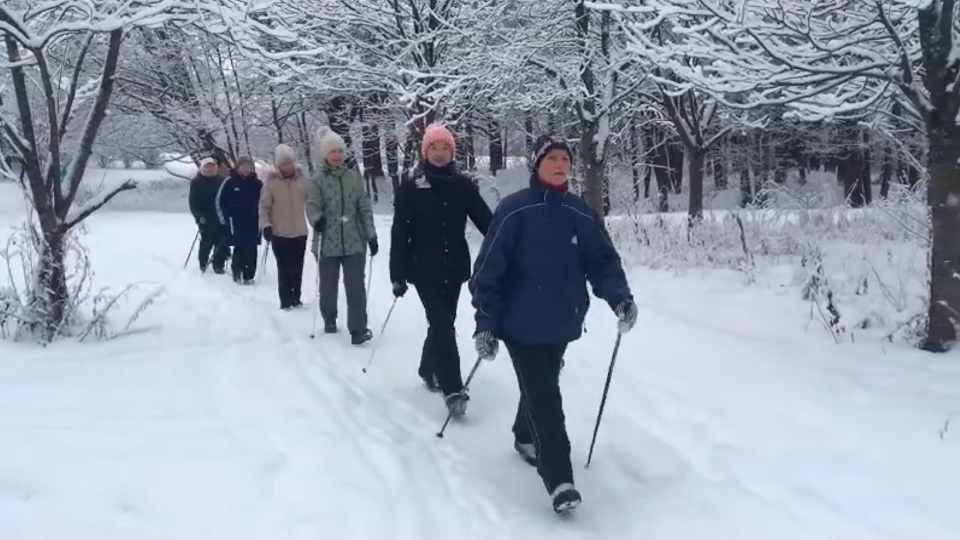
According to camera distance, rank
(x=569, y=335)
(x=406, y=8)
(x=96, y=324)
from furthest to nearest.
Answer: (x=406, y=8), (x=96, y=324), (x=569, y=335)

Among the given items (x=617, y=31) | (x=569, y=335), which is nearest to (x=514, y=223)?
(x=569, y=335)

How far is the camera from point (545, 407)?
4.52 meters

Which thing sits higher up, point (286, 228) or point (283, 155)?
point (283, 155)

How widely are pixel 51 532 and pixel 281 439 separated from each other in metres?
1.64

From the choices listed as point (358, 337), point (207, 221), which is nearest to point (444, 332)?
point (358, 337)

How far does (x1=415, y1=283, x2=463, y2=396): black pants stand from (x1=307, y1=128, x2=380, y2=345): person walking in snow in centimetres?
219

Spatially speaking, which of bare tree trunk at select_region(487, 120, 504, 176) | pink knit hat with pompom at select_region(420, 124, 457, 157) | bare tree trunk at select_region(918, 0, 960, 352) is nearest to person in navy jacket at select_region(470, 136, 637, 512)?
pink knit hat with pompom at select_region(420, 124, 457, 157)

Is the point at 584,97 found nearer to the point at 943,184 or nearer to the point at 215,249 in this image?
the point at 215,249

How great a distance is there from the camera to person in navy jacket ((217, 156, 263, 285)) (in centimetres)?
1235

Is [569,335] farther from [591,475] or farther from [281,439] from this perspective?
[281,439]

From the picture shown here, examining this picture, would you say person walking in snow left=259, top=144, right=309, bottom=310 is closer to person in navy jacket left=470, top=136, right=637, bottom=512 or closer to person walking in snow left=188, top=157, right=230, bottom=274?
person walking in snow left=188, top=157, right=230, bottom=274

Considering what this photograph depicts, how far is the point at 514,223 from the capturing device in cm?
451

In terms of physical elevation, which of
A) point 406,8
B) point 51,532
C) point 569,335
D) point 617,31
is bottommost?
point 51,532

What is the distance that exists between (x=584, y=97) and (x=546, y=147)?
875cm
